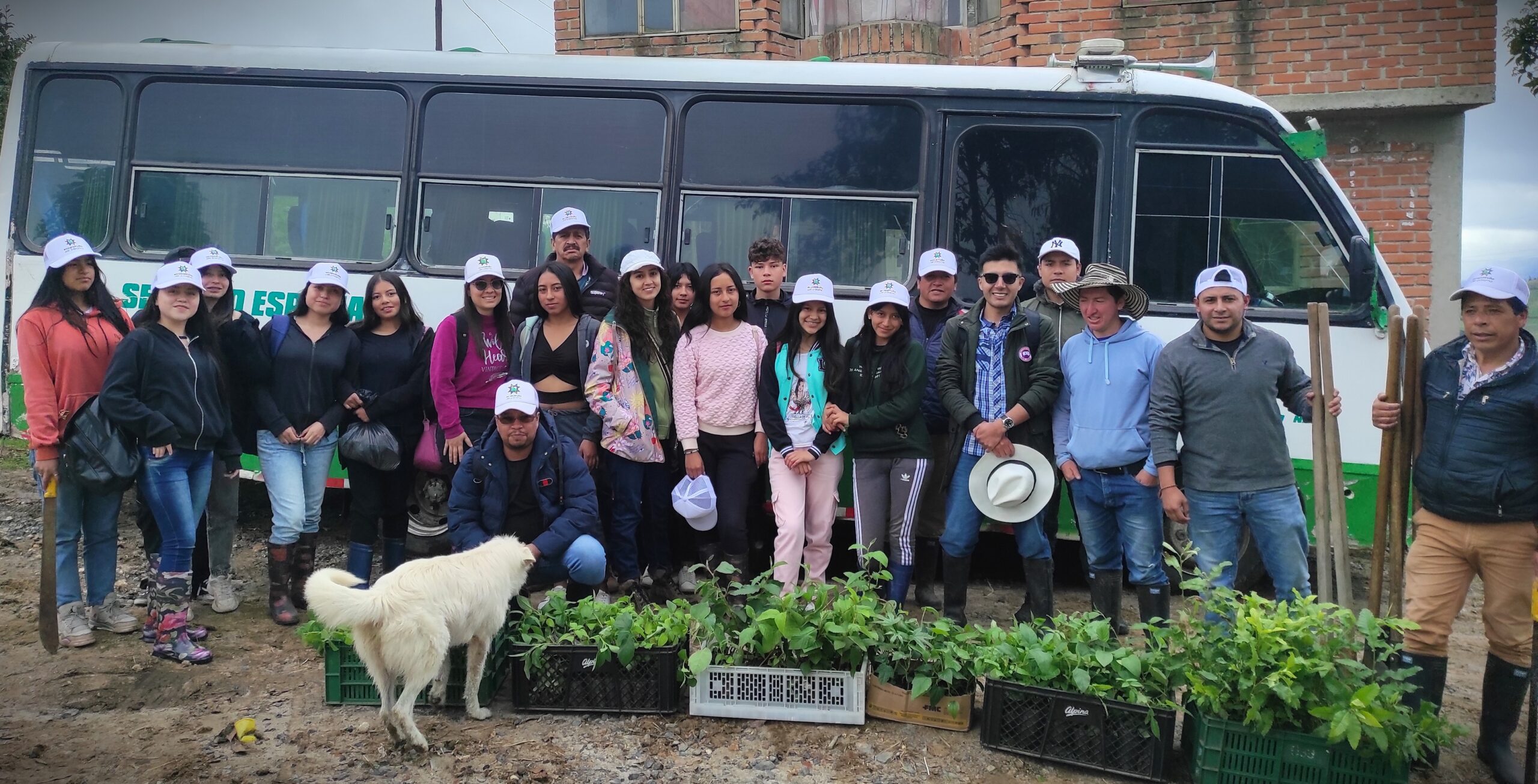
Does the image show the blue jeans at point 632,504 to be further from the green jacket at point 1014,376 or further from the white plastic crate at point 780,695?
the green jacket at point 1014,376

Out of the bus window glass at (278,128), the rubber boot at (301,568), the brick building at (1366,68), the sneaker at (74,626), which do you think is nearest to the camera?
the sneaker at (74,626)

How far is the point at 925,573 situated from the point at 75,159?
5.87 meters

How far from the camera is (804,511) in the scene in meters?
5.48

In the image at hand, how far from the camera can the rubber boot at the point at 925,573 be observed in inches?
236

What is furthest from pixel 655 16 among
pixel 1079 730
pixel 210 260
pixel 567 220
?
pixel 1079 730

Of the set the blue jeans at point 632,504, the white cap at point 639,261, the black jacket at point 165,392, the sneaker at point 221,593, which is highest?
the white cap at point 639,261

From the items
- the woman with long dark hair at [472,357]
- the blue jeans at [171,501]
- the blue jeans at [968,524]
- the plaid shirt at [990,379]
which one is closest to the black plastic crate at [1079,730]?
the blue jeans at [968,524]

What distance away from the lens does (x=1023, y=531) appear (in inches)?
207

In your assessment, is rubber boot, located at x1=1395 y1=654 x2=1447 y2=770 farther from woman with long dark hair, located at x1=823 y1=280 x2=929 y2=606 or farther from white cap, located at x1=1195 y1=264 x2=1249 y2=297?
woman with long dark hair, located at x1=823 y1=280 x2=929 y2=606

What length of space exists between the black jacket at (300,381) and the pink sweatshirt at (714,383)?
5.89 feet

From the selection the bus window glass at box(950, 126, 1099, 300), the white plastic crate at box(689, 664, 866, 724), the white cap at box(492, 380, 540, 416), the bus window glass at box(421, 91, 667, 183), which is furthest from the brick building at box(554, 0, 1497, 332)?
the white plastic crate at box(689, 664, 866, 724)

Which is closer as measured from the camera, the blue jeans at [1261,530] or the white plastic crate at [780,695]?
the white plastic crate at [780,695]

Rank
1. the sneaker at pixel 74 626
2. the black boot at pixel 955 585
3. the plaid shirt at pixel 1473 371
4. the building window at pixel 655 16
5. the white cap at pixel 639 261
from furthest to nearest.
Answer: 1. the building window at pixel 655 16
2. the white cap at pixel 639 261
3. the black boot at pixel 955 585
4. the sneaker at pixel 74 626
5. the plaid shirt at pixel 1473 371

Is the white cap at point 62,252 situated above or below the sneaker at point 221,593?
above
